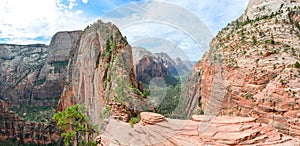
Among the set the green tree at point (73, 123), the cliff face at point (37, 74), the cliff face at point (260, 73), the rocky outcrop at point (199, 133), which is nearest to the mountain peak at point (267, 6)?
the cliff face at point (260, 73)

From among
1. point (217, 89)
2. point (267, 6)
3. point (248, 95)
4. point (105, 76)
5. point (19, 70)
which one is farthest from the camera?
point (19, 70)

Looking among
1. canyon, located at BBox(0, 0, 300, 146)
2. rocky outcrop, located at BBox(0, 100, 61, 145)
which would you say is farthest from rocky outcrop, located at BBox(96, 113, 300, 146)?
rocky outcrop, located at BBox(0, 100, 61, 145)

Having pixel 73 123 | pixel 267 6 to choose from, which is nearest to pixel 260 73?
pixel 73 123

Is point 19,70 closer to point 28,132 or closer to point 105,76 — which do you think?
point 28,132

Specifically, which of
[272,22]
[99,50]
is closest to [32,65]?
[99,50]

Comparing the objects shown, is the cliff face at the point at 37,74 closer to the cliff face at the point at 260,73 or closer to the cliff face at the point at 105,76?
the cliff face at the point at 105,76

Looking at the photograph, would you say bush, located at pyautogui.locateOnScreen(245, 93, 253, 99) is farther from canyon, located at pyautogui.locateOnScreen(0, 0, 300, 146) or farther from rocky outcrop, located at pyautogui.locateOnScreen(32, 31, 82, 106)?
rocky outcrop, located at pyautogui.locateOnScreen(32, 31, 82, 106)
